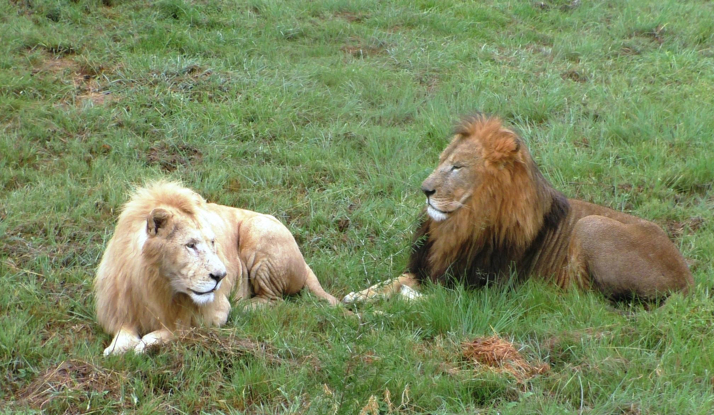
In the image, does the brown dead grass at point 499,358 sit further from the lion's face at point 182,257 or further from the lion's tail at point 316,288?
the lion's face at point 182,257

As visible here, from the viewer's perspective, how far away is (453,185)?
521 centimetres

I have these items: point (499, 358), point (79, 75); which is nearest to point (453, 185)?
point (499, 358)

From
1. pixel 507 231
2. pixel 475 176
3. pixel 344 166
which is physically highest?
pixel 475 176

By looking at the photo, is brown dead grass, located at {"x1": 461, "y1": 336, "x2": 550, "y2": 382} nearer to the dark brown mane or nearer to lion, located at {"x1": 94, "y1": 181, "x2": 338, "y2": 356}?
the dark brown mane

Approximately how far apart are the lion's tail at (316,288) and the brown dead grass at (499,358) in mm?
1093

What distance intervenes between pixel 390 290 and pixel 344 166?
6.16ft

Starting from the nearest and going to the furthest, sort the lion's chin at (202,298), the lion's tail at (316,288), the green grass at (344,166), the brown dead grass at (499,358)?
the green grass at (344,166) < the brown dead grass at (499,358) < the lion's chin at (202,298) < the lion's tail at (316,288)

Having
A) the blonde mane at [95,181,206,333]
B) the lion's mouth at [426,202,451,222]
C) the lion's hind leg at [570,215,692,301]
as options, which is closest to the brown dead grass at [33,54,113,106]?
the blonde mane at [95,181,206,333]

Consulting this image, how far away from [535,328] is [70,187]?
139 inches

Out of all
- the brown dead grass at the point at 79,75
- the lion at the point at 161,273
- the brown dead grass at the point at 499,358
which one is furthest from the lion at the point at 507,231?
the brown dead grass at the point at 79,75

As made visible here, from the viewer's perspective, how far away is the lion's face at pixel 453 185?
17.1ft

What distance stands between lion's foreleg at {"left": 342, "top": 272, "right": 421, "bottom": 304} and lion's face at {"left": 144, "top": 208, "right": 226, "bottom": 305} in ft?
2.99

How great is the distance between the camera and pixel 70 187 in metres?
6.20

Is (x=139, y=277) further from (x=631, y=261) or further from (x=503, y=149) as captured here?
(x=631, y=261)
